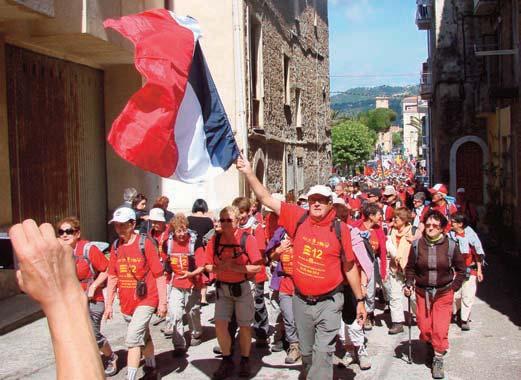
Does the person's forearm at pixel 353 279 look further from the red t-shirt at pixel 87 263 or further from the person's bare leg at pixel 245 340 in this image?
the red t-shirt at pixel 87 263

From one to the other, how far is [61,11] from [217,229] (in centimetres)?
553

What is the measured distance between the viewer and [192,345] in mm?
8555

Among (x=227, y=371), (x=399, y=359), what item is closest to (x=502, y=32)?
(x=399, y=359)

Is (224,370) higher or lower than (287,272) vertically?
lower

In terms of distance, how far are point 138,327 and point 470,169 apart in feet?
67.5

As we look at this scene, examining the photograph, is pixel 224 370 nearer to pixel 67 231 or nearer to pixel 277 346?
pixel 277 346

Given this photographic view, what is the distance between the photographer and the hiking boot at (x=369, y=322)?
364 inches

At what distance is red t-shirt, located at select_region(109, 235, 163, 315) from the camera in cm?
676

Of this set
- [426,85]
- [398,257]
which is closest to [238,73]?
[398,257]

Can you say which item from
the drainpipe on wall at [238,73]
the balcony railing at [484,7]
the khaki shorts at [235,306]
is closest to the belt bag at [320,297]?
the khaki shorts at [235,306]

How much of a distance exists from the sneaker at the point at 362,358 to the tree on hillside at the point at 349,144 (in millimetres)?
56821

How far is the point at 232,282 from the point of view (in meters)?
7.16

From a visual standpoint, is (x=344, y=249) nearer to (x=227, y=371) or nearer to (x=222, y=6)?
(x=227, y=371)

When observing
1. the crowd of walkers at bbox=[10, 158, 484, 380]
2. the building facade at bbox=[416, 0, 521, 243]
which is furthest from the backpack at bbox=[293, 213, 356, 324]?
the building facade at bbox=[416, 0, 521, 243]
